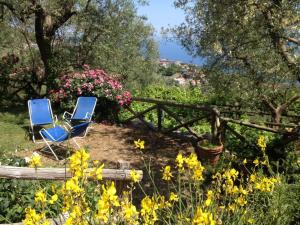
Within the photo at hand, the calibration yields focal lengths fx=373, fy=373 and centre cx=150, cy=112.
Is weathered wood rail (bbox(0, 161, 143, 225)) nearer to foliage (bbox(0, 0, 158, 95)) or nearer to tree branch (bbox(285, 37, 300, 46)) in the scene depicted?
tree branch (bbox(285, 37, 300, 46))

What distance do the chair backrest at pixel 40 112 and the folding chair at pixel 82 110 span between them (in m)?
0.53

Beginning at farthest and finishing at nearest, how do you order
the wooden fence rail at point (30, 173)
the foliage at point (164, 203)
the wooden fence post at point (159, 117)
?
the wooden fence post at point (159, 117) → the wooden fence rail at point (30, 173) → the foliage at point (164, 203)

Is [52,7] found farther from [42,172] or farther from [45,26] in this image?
[42,172]

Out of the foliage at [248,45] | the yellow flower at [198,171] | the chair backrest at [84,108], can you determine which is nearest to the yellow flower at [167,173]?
the yellow flower at [198,171]

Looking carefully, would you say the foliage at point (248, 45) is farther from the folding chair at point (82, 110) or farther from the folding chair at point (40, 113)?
the folding chair at point (40, 113)

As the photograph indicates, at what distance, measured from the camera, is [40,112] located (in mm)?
8789

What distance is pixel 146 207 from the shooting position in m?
2.20

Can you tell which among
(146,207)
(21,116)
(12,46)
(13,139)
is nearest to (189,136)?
(13,139)

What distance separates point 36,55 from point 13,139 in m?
5.74

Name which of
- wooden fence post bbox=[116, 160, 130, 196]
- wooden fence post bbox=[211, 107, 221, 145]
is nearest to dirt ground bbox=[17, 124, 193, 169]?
wooden fence post bbox=[211, 107, 221, 145]

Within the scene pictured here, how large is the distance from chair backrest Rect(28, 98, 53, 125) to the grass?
46cm

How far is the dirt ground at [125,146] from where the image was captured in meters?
7.52

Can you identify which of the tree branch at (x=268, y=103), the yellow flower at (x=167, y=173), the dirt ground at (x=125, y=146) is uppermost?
the tree branch at (x=268, y=103)

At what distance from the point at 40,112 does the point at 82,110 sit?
3.47 feet
